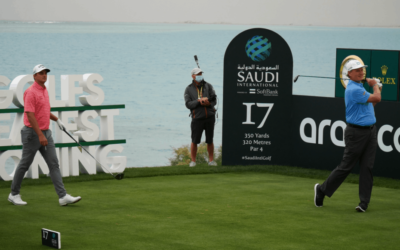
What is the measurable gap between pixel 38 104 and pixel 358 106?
3.99 m

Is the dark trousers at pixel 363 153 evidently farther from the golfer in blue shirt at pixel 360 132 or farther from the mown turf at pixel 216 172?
the mown turf at pixel 216 172

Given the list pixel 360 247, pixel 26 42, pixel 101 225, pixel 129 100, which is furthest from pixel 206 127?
pixel 26 42

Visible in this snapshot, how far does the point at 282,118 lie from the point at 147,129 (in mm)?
36580

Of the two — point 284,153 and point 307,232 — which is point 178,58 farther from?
point 307,232

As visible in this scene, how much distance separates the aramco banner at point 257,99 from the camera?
488 inches

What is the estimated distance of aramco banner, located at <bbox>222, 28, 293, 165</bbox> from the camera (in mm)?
12398

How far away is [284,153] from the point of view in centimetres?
1242

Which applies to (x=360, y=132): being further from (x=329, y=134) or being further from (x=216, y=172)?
(x=216, y=172)

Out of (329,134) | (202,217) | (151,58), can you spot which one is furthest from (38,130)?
(151,58)

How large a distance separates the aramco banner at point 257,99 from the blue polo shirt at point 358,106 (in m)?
4.52

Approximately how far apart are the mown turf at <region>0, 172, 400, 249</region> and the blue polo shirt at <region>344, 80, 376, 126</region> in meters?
1.14

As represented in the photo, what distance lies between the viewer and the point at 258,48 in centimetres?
1250

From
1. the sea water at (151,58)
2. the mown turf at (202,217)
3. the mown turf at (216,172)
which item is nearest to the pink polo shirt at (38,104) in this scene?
the mown turf at (202,217)

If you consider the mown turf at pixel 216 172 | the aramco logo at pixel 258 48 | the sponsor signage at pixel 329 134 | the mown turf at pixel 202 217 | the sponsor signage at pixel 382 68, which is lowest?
the mown turf at pixel 216 172
